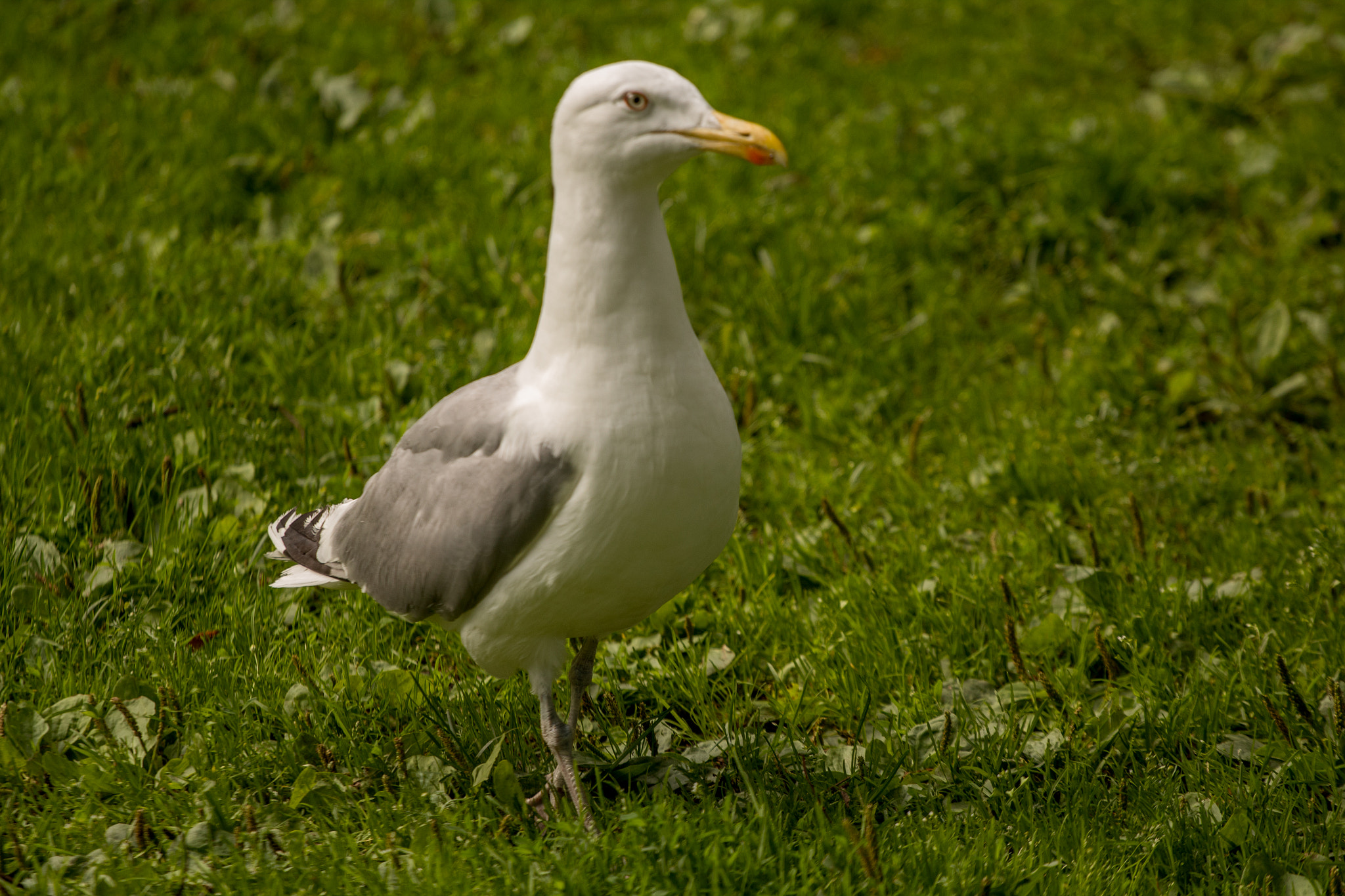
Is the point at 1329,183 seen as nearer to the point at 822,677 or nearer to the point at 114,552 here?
the point at 822,677

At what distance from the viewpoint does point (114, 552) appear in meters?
3.57

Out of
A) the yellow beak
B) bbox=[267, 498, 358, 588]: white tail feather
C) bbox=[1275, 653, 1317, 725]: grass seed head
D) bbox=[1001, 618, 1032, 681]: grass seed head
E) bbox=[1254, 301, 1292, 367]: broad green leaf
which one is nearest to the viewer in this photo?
the yellow beak

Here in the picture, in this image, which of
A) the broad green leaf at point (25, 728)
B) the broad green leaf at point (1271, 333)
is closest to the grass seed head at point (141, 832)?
the broad green leaf at point (25, 728)

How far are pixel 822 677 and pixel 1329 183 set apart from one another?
407 centimetres

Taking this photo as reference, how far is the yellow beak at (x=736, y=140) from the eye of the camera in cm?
251

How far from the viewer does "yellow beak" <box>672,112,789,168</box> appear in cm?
251

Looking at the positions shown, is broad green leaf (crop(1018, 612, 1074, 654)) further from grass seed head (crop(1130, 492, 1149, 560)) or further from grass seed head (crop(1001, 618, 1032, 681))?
grass seed head (crop(1130, 492, 1149, 560))

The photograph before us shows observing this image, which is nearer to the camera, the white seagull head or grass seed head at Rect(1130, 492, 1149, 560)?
the white seagull head

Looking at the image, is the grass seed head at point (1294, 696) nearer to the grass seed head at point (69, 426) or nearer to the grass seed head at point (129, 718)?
the grass seed head at point (129, 718)

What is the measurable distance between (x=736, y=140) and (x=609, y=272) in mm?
376

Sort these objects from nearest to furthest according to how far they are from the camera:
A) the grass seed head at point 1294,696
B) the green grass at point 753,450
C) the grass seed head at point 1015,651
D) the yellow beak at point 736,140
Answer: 1. the yellow beak at point 736,140
2. the green grass at point 753,450
3. the grass seed head at point 1294,696
4. the grass seed head at point 1015,651

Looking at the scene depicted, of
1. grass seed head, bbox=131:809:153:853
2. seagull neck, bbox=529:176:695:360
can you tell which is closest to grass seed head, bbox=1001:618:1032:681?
seagull neck, bbox=529:176:695:360

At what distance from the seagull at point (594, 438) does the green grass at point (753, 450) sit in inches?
17.4

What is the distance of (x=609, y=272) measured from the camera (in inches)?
102
